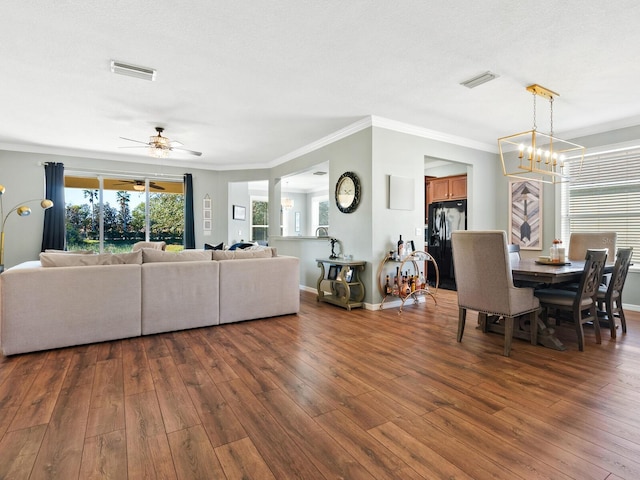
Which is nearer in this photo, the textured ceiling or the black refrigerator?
the textured ceiling

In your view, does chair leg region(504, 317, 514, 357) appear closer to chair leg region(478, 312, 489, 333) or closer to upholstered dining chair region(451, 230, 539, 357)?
upholstered dining chair region(451, 230, 539, 357)

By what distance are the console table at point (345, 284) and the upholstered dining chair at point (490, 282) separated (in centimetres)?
161

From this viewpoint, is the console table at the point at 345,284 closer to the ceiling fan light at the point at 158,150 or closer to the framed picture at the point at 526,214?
the ceiling fan light at the point at 158,150

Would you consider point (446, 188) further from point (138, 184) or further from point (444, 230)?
point (138, 184)

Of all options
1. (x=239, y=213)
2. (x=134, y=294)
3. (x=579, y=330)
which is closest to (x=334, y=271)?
(x=134, y=294)

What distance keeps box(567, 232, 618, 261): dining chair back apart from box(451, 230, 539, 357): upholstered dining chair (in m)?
1.78

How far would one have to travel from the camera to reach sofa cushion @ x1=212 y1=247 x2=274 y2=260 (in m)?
3.89

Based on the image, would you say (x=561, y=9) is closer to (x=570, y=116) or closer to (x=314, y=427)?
(x=570, y=116)

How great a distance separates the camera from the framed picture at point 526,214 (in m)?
5.40

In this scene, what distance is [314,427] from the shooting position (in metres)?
1.76

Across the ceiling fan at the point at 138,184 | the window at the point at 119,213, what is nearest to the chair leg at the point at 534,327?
the window at the point at 119,213

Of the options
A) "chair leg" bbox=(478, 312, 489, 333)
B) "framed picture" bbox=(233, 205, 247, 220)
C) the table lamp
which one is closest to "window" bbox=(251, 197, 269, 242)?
"framed picture" bbox=(233, 205, 247, 220)

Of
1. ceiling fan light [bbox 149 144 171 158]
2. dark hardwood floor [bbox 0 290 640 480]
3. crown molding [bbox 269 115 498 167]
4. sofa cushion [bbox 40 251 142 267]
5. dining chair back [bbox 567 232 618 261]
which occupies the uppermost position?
crown molding [bbox 269 115 498 167]

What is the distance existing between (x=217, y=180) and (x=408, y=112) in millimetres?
4920
